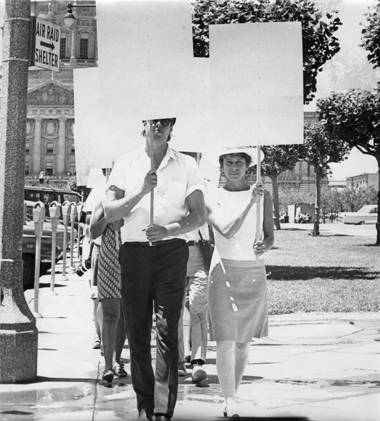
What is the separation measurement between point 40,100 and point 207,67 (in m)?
75.5

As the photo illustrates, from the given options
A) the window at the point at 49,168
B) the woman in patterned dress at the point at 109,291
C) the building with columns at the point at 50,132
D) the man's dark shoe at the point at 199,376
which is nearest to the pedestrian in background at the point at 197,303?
the man's dark shoe at the point at 199,376

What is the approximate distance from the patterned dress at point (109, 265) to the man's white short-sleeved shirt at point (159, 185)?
1259mm

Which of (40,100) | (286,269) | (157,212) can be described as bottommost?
(286,269)

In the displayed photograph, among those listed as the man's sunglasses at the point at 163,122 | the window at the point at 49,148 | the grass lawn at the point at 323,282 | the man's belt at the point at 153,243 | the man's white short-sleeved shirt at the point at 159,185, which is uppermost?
the window at the point at 49,148

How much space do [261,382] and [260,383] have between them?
0.04 m

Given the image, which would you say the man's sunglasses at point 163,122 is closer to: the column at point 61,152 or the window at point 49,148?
the column at point 61,152

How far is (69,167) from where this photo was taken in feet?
272

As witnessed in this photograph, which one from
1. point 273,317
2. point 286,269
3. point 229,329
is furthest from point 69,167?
point 229,329

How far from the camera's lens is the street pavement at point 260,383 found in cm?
511

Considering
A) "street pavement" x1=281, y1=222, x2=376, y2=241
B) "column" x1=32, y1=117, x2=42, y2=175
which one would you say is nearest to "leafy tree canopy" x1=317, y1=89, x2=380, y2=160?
"street pavement" x1=281, y1=222, x2=376, y2=241

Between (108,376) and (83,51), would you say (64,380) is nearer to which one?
(108,376)

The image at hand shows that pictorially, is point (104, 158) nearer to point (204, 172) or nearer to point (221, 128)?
point (221, 128)

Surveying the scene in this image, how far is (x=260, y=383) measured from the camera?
616 centimetres

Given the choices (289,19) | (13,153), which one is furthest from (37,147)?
(13,153)
